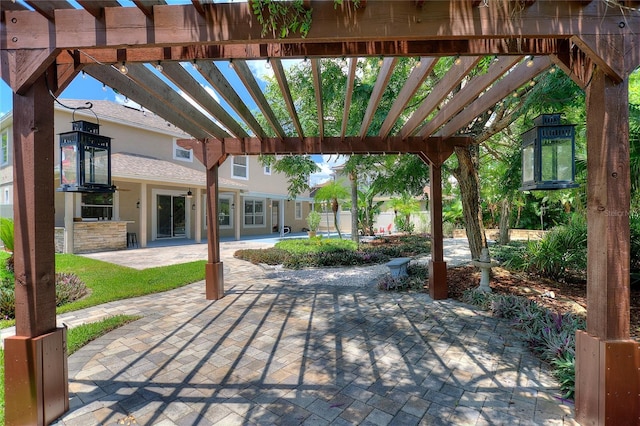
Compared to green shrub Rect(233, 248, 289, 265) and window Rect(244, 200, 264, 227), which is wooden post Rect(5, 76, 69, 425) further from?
window Rect(244, 200, 264, 227)

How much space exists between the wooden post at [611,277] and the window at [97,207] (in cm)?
1365

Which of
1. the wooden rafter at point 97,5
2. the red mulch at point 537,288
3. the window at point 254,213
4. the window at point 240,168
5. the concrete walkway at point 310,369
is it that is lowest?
the concrete walkway at point 310,369

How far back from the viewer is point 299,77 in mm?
7645

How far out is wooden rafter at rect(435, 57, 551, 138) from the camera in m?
2.88

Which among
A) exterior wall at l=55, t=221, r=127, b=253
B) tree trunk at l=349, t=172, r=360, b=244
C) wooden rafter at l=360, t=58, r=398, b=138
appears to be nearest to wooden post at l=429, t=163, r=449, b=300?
wooden rafter at l=360, t=58, r=398, b=138

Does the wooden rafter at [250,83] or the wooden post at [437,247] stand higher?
the wooden rafter at [250,83]

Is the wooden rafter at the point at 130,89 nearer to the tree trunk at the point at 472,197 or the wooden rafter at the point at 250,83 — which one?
the wooden rafter at the point at 250,83

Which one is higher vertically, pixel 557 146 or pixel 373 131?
pixel 373 131

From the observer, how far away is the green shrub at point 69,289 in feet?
18.3

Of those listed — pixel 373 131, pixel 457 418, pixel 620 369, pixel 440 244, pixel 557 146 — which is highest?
pixel 373 131

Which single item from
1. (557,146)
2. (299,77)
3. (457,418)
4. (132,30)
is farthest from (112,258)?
(557,146)

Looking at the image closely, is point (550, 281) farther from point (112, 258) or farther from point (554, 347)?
point (112, 258)

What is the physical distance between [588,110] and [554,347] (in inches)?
95.4

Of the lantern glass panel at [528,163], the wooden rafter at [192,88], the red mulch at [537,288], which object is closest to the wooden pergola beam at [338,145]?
the wooden rafter at [192,88]
